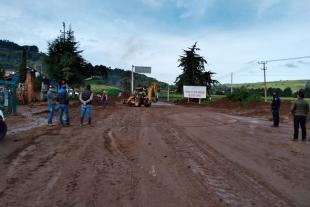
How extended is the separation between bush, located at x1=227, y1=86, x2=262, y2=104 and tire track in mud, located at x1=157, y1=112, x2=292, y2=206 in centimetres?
2675

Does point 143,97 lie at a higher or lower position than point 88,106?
higher

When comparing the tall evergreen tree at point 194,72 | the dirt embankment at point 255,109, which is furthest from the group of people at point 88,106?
the tall evergreen tree at point 194,72

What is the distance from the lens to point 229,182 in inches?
200

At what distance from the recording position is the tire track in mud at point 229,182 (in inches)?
169

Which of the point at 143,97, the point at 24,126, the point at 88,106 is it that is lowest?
the point at 24,126

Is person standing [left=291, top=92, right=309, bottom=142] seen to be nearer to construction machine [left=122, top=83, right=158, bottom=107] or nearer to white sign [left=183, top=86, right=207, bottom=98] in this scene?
construction machine [left=122, top=83, right=158, bottom=107]

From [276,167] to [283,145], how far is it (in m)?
3.04

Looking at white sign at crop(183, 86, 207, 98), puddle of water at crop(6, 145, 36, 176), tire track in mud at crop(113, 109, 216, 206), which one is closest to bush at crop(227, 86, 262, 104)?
white sign at crop(183, 86, 207, 98)

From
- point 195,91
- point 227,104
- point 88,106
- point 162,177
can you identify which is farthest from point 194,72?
point 162,177

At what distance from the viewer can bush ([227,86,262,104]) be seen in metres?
32.4

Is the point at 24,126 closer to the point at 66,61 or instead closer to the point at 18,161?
the point at 18,161

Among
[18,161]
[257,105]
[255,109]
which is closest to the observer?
[18,161]

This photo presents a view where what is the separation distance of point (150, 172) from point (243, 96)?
30473 mm

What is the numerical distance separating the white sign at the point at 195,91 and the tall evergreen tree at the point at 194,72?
5.75 meters
